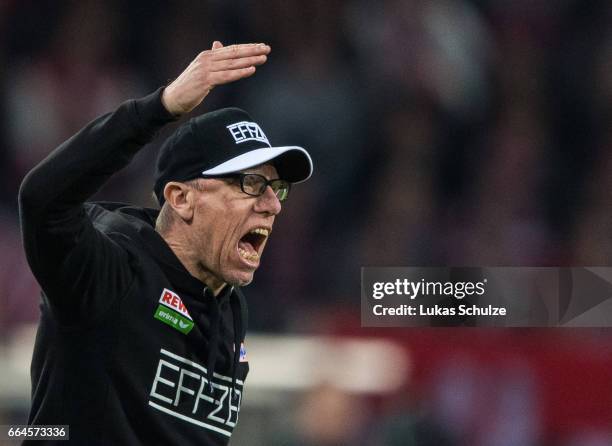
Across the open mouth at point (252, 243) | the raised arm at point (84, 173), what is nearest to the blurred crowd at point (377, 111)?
the open mouth at point (252, 243)

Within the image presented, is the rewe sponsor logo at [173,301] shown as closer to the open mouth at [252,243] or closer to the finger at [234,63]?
the open mouth at [252,243]

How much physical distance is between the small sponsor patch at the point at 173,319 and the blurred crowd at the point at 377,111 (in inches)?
117

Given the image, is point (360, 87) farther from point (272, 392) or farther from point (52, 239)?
point (52, 239)

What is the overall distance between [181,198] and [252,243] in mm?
289

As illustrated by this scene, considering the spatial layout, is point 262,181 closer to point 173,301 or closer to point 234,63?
point 173,301

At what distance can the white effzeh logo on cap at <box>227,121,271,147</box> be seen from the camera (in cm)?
301

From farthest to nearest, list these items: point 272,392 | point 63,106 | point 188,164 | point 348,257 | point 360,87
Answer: point 360,87 < point 63,106 < point 348,257 < point 272,392 < point 188,164

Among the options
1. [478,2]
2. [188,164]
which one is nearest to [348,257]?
[478,2]

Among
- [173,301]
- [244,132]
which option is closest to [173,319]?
[173,301]

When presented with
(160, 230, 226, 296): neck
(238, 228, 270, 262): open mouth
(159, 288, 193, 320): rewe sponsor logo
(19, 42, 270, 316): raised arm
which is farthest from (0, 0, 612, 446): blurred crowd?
(19, 42, 270, 316): raised arm

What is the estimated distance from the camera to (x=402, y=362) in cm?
546

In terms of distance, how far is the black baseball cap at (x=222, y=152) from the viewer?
117 inches

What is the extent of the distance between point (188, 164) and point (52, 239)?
25.3 inches

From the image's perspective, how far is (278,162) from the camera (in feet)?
10.0
